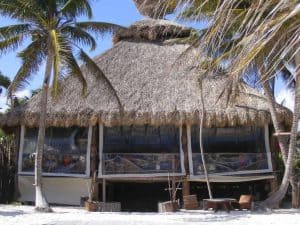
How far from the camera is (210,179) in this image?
57.6 feet

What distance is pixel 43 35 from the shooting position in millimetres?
15352

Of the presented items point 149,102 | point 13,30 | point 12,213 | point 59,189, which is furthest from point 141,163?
point 13,30

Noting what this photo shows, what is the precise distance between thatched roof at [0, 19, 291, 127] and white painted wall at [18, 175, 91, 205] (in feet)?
6.59

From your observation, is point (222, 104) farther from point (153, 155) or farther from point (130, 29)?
point (130, 29)

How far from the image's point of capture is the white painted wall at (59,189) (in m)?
17.9

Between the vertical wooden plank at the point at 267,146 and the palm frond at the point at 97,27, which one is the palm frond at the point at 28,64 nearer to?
the palm frond at the point at 97,27

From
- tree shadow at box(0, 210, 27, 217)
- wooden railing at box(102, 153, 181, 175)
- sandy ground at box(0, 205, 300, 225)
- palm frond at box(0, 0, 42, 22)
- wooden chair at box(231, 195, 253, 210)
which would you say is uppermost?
palm frond at box(0, 0, 42, 22)

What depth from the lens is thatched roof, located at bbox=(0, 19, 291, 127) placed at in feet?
55.5

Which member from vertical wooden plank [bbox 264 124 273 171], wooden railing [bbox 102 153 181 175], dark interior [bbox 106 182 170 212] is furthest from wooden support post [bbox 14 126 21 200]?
vertical wooden plank [bbox 264 124 273 171]

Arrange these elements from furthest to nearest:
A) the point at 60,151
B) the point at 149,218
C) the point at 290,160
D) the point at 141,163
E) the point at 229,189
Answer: the point at 229,189, the point at 60,151, the point at 141,163, the point at 290,160, the point at 149,218

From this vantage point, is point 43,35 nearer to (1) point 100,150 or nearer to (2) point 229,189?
(1) point 100,150

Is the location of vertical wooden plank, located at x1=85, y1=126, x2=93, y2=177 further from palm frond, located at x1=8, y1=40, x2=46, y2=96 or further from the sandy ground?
palm frond, located at x1=8, y1=40, x2=46, y2=96

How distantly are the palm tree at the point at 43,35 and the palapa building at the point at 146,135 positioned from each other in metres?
1.95

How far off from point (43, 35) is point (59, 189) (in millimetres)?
5572
